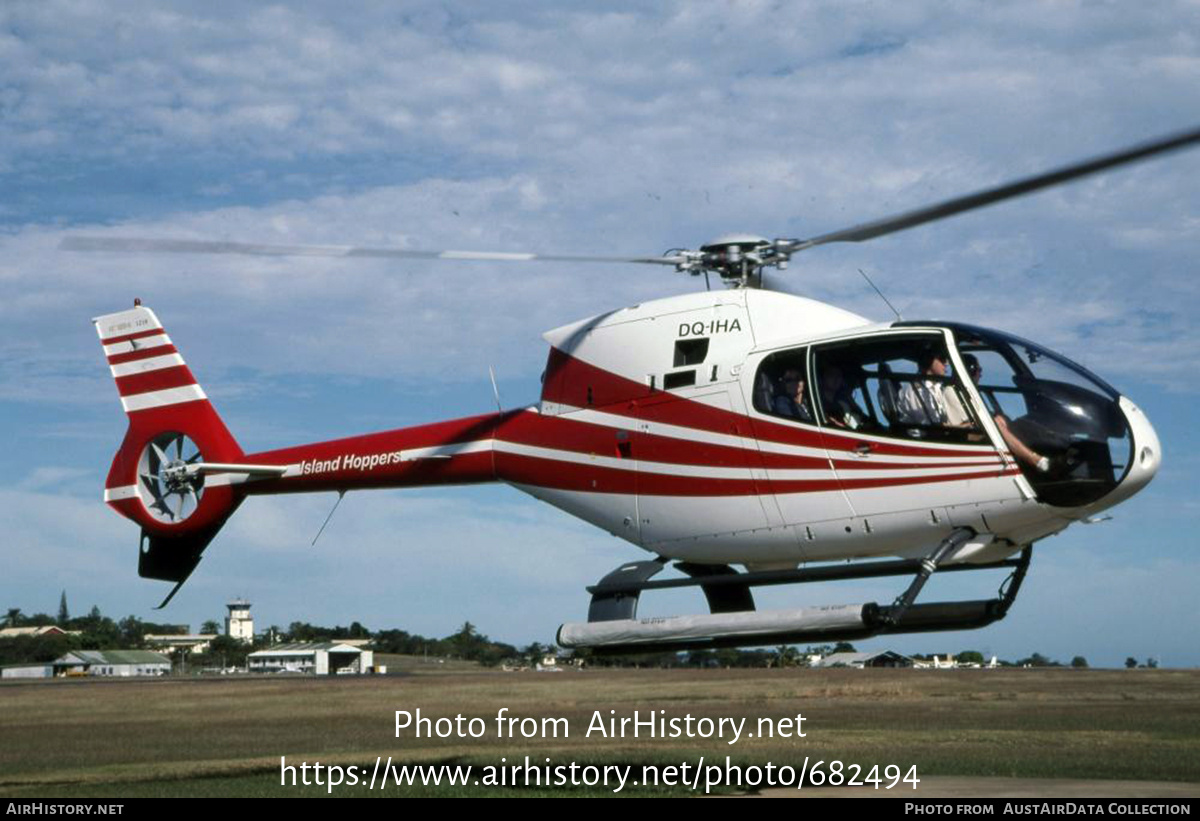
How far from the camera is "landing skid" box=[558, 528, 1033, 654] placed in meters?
12.8

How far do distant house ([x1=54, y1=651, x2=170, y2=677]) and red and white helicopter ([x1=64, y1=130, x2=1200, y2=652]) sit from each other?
9864cm

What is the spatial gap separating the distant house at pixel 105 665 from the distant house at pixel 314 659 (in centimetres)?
817

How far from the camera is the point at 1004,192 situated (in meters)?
10.9

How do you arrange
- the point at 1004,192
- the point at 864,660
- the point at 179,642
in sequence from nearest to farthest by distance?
1. the point at 1004,192
2. the point at 864,660
3. the point at 179,642

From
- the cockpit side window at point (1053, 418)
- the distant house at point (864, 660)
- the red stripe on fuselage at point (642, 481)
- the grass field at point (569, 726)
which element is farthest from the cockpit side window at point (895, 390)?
the distant house at point (864, 660)

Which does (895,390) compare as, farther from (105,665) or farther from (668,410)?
(105,665)

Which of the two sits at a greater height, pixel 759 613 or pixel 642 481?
pixel 642 481

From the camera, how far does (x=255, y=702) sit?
2058 inches

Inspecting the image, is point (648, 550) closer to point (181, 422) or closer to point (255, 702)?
point (181, 422)

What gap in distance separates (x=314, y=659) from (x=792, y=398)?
102376 mm

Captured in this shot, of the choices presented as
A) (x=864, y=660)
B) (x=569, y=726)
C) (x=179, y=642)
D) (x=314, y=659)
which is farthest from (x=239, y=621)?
(x=569, y=726)

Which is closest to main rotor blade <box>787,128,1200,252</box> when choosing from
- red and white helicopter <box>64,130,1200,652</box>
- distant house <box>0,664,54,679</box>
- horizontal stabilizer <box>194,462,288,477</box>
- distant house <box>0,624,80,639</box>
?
red and white helicopter <box>64,130,1200,652</box>

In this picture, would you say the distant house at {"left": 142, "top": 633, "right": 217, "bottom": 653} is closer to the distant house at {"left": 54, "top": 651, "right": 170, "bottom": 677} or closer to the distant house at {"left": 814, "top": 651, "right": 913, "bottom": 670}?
the distant house at {"left": 54, "top": 651, "right": 170, "bottom": 677}

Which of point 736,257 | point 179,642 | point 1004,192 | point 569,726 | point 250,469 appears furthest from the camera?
point 179,642
